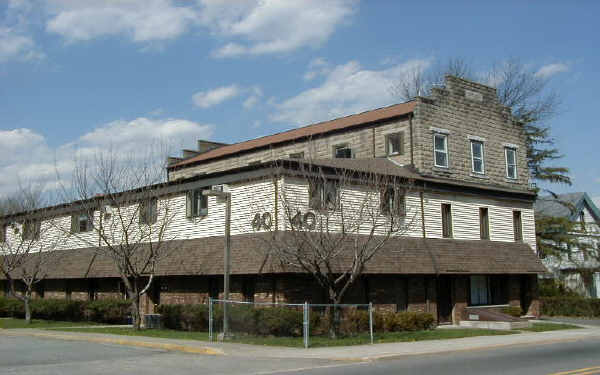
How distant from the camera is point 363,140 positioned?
33.2 m

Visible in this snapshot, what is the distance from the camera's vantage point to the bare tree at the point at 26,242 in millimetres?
32344

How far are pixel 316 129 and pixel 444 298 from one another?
12.6 m

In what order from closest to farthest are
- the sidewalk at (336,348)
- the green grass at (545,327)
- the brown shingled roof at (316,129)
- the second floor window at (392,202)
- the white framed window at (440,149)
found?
the sidewalk at (336,348), the second floor window at (392,202), the green grass at (545,327), the white framed window at (440,149), the brown shingled roof at (316,129)

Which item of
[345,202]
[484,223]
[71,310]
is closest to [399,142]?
[484,223]

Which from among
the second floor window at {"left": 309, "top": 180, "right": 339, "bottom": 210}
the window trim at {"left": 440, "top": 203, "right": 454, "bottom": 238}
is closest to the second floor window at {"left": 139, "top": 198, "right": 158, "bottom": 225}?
the second floor window at {"left": 309, "top": 180, "right": 339, "bottom": 210}

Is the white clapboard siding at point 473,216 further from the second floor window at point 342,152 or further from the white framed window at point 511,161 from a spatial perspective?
the second floor window at point 342,152

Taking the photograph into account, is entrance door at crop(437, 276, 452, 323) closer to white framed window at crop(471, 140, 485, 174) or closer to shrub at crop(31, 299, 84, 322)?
white framed window at crop(471, 140, 485, 174)

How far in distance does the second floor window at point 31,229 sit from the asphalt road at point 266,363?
16.0 meters

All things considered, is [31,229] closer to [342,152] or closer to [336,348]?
[342,152]

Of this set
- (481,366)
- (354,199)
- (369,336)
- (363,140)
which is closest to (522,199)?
(363,140)

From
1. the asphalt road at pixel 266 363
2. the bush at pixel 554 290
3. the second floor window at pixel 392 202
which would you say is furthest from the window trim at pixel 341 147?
the bush at pixel 554 290

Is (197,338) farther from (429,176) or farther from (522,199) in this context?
(522,199)

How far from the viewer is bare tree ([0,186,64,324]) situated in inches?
1273

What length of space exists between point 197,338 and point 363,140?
50.6ft
